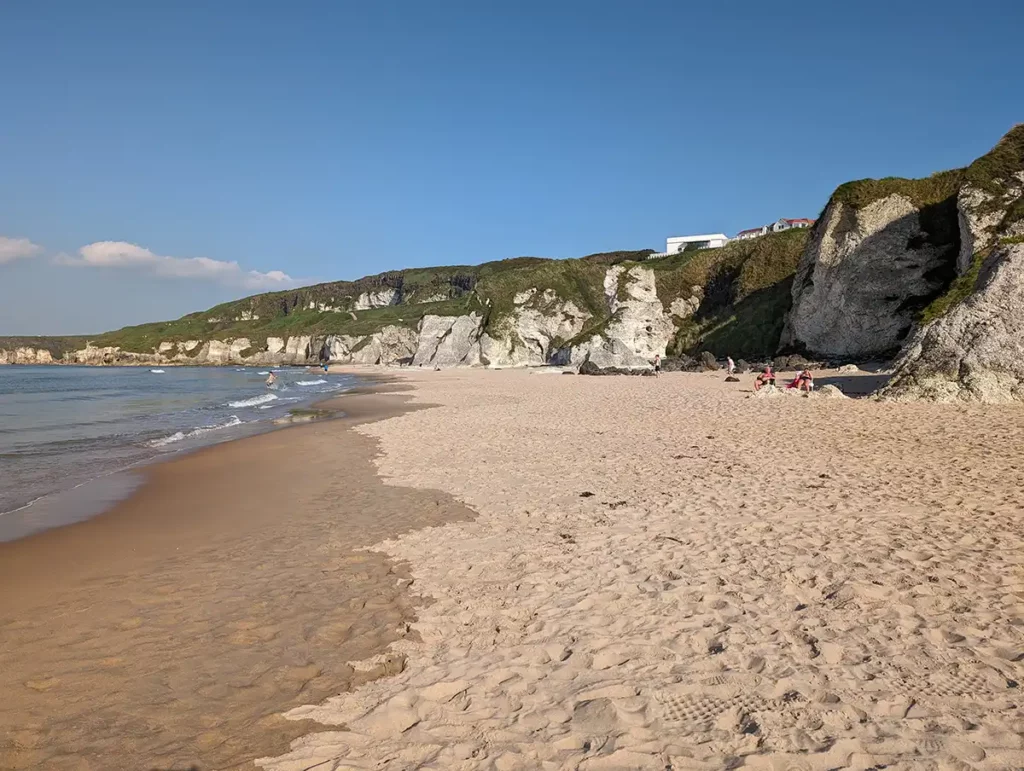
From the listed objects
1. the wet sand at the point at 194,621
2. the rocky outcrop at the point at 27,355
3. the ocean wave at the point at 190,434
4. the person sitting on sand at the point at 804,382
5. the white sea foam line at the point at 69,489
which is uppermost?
the rocky outcrop at the point at 27,355

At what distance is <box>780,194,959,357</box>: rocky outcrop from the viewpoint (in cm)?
3741

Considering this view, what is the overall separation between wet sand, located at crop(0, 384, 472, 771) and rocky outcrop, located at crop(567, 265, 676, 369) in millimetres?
52194

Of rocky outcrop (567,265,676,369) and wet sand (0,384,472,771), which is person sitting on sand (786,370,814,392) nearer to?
wet sand (0,384,472,771)

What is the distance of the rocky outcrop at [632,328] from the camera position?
60.9 m

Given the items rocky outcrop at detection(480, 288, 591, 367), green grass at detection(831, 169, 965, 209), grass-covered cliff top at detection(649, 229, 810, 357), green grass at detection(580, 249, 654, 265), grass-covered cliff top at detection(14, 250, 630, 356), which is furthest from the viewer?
green grass at detection(580, 249, 654, 265)

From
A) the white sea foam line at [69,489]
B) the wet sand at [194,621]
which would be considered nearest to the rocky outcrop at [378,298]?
the white sea foam line at [69,489]

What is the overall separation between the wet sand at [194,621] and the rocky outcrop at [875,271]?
1556 inches

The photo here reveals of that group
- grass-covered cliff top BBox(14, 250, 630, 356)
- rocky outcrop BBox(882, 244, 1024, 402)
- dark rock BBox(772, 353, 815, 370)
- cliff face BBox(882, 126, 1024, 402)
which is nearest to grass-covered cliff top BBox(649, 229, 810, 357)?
dark rock BBox(772, 353, 815, 370)

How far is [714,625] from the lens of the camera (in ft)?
16.4

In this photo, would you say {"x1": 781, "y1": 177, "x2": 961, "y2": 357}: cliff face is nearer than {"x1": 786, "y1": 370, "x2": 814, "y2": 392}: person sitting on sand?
No

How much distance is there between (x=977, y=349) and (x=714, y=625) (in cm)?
2005

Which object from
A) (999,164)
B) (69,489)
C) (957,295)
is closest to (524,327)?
(999,164)

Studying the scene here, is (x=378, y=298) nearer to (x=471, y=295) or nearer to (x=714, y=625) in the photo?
(x=471, y=295)

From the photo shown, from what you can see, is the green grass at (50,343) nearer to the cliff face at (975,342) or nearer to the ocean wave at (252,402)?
the ocean wave at (252,402)
